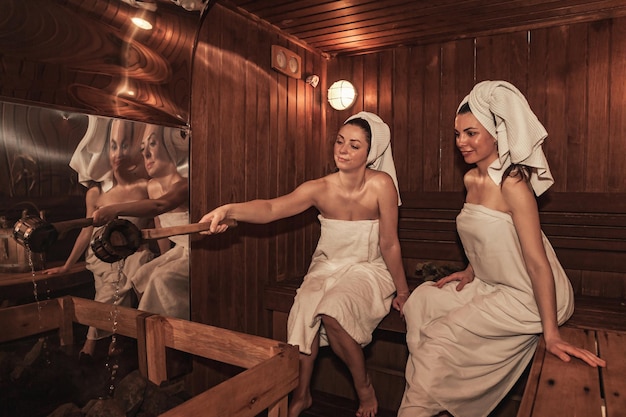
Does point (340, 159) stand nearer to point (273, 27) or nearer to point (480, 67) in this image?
point (273, 27)

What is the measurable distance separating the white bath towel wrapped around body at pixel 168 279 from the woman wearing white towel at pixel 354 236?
1.65 ft

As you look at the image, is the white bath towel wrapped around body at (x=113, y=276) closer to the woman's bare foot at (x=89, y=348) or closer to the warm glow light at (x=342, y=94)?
the woman's bare foot at (x=89, y=348)

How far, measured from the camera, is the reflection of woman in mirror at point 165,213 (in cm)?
268

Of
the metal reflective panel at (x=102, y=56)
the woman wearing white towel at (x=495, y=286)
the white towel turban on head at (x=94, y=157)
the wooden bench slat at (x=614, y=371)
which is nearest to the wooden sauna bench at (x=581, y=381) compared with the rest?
the wooden bench slat at (x=614, y=371)

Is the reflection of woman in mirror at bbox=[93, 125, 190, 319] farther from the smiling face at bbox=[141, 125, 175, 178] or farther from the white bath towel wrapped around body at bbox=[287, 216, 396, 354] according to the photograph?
the white bath towel wrapped around body at bbox=[287, 216, 396, 354]

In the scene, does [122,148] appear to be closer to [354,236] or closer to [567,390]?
[354,236]

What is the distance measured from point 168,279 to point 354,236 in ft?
4.03

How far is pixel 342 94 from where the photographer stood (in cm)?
422

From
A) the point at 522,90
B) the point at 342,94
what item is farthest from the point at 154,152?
the point at 522,90

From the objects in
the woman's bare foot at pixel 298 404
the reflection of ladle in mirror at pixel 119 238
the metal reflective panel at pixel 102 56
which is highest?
the metal reflective panel at pixel 102 56

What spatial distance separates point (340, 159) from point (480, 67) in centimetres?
170

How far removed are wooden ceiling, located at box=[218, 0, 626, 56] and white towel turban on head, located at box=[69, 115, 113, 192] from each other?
139 cm

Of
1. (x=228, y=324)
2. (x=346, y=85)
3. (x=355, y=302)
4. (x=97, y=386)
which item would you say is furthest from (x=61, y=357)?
(x=346, y=85)

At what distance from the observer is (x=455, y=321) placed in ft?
8.07
